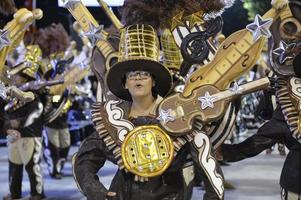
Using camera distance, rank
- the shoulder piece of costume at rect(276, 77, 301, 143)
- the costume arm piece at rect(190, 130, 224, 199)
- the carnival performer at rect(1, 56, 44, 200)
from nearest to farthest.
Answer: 1. the costume arm piece at rect(190, 130, 224, 199)
2. the shoulder piece of costume at rect(276, 77, 301, 143)
3. the carnival performer at rect(1, 56, 44, 200)

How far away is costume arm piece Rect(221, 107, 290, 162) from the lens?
317 cm

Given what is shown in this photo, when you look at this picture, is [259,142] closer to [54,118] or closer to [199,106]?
[199,106]

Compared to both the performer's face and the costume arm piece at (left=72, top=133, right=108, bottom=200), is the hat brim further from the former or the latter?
the costume arm piece at (left=72, top=133, right=108, bottom=200)

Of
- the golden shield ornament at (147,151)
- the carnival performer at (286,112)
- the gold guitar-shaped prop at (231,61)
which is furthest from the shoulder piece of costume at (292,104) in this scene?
the golden shield ornament at (147,151)

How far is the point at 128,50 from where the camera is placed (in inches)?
104

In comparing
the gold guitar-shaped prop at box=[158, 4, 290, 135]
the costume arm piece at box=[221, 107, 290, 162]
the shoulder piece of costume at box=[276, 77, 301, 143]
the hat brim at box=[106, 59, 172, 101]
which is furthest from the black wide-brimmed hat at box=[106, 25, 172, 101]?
the shoulder piece of costume at box=[276, 77, 301, 143]

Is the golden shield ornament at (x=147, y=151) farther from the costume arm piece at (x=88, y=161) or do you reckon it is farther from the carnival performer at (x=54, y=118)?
the carnival performer at (x=54, y=118)

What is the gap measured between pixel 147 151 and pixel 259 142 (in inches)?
34.5

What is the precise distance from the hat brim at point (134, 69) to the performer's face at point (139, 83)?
23mm

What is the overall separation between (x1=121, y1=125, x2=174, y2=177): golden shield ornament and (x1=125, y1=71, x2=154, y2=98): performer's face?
0.54 ft

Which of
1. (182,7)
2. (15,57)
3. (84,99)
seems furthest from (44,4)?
(182,7)

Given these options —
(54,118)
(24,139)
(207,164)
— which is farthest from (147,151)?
(54,118)

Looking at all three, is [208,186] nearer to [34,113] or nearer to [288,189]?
[288,189]

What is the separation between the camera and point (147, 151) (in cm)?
257
